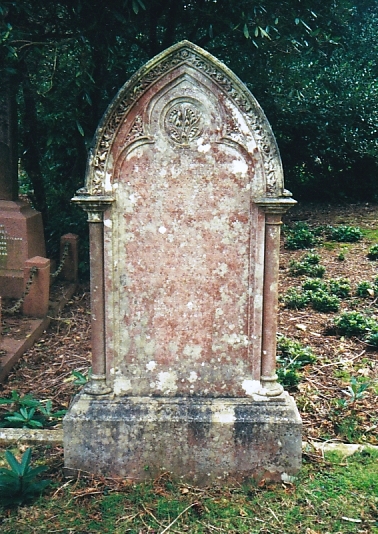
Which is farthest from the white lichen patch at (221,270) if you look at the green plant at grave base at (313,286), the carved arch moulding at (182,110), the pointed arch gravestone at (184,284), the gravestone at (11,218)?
the gravestone at (11,218)

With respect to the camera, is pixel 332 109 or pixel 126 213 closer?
pixel 126 213

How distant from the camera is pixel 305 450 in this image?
3.48 meters

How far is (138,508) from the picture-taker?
3002mm

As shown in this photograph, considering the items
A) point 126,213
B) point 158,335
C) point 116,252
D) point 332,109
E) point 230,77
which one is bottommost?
point 158,335

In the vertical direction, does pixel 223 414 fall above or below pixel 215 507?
above

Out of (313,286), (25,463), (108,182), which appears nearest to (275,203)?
(108,182)

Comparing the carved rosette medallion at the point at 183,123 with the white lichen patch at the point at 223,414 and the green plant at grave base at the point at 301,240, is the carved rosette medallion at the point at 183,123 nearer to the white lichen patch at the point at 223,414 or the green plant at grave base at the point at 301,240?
the white lichen patch at the point at 223,414

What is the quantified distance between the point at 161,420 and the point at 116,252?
1036 mm

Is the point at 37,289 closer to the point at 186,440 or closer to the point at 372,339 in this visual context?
the point at 186,440

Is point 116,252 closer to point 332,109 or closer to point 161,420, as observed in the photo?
point 161,420

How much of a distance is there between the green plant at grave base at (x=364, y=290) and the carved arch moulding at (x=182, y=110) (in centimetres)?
394

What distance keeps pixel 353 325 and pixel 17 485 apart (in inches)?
146

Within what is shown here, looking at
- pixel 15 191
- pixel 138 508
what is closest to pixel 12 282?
pixel 15 191

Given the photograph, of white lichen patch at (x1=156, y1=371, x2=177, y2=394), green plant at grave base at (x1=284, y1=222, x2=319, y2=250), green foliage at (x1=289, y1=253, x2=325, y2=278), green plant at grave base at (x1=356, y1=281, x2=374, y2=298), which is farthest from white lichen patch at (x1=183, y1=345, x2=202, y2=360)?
green plant at grave base at (x1=284, y1=222, x2=319, y2=250)
